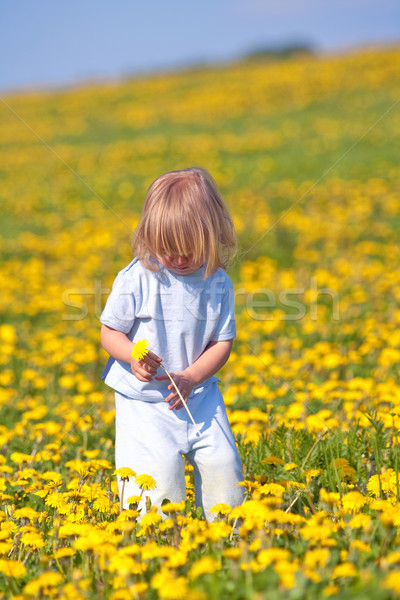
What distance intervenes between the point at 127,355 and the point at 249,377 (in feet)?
7.57

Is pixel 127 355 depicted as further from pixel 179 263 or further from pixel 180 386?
pixel 179 263

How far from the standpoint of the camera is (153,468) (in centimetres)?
247

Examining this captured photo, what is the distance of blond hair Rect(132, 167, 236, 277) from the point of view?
93.9 inches

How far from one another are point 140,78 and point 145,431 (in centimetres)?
4508

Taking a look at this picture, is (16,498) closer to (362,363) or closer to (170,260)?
(170,260)

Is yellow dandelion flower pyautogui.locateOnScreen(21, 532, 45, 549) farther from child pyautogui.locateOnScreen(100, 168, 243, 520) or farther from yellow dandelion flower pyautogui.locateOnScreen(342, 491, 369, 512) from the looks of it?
yellow dandelion flower pyautogui.locateOnScreen(342, 491, 369, 512)

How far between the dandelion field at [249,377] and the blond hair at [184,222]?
1.62 feet

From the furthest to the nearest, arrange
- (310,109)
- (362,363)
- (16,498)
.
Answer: (310,109) < (362,363) < (16,498)

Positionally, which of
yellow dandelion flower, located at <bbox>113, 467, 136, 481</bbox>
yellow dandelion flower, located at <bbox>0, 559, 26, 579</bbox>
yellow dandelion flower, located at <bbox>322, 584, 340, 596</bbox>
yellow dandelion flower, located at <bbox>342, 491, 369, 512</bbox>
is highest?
yellow dandelion flower, located at <bbox>113, 467, 136, 481</bbox>

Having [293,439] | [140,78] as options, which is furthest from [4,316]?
[140,78]

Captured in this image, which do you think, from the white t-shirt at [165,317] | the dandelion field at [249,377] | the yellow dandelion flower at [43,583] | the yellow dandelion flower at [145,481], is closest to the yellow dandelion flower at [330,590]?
the dandelion field at [249,377]

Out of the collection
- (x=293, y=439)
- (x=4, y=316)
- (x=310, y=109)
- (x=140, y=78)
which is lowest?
(x=293, y=439)

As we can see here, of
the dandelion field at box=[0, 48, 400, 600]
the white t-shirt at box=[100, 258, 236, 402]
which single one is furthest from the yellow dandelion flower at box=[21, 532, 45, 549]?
the white t-shirt at box=[100, 258, 236, 402]

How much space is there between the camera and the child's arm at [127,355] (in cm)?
237
